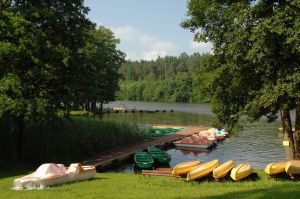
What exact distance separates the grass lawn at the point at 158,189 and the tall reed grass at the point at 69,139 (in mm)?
6999

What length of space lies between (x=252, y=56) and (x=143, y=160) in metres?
15.7

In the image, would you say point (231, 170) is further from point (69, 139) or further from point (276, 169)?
point (69, 139)

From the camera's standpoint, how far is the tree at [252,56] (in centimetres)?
1803

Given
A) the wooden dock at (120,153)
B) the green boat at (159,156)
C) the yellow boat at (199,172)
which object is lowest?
the green boat at (159,156)

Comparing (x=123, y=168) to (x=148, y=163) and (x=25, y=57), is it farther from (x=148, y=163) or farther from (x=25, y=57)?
(x=25, y=57)

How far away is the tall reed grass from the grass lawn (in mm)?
6999

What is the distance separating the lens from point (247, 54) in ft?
61.5

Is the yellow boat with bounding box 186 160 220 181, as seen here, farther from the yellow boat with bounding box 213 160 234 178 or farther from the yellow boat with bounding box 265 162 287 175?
the yellow boat with bounding box 265 162 287 175

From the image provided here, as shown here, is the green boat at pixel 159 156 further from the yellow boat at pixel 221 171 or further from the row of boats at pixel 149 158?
the yellow boat at pixel 221 171

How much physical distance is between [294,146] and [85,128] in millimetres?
16938

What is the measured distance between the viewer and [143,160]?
103ft

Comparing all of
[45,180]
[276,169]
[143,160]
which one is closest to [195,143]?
[143,160]

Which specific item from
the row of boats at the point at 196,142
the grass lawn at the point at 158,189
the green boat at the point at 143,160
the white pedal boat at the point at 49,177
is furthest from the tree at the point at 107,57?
the grass lawn at the point at 158,189

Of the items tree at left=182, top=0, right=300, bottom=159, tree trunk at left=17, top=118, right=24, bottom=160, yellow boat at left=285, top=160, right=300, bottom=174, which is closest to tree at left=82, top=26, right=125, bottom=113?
tree trunk at left=17, top=118, right=24, bottom=160
